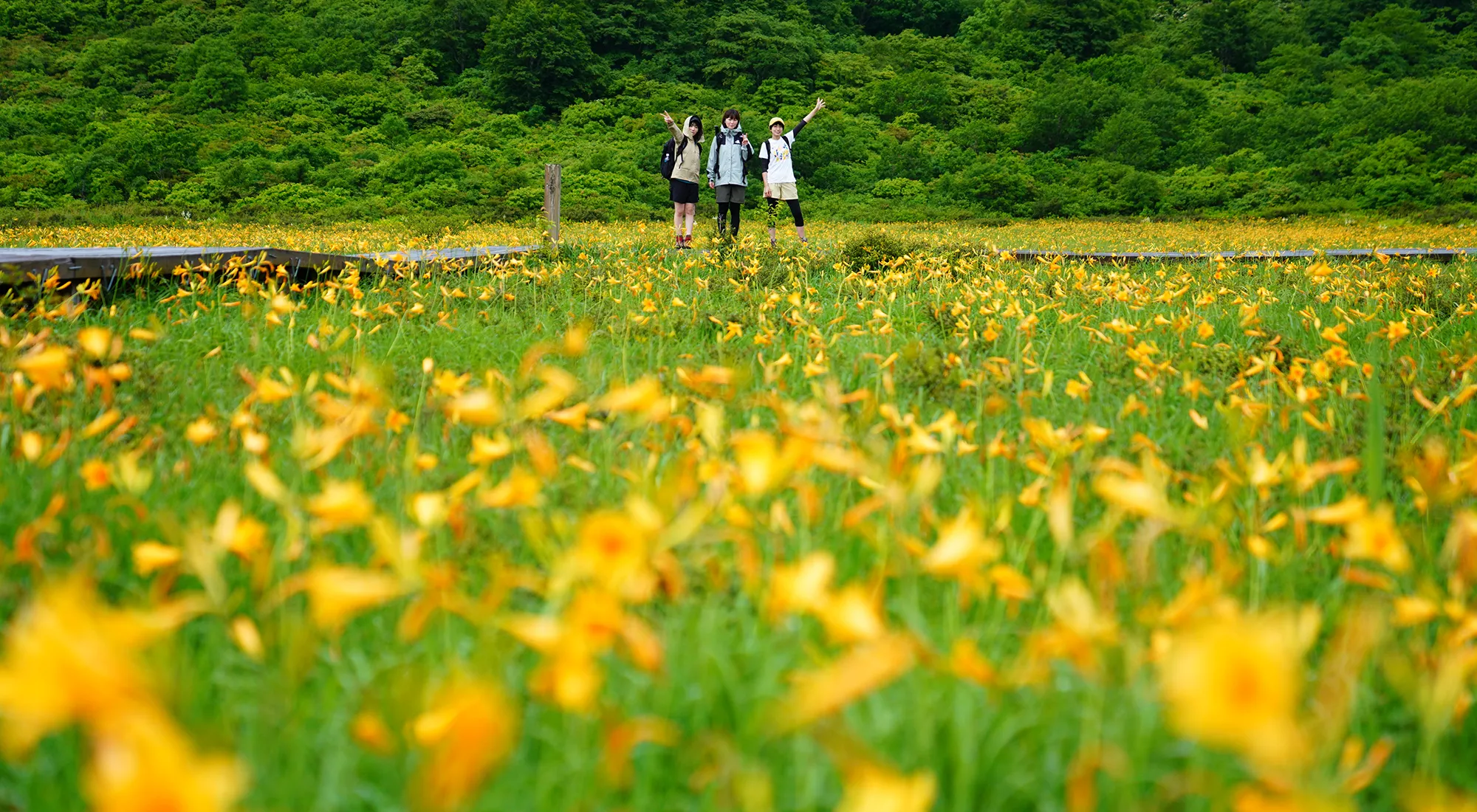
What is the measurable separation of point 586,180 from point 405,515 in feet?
64.5

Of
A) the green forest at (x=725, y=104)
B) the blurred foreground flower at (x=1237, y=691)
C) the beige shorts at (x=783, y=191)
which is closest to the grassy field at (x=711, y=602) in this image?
the blurred foreground flower at (x=1237, y=691)

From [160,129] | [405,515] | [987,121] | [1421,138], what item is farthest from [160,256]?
[987,121]

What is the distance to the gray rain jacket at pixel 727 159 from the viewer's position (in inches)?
360

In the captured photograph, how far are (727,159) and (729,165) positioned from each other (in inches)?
2.4

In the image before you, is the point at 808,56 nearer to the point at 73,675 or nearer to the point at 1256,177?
the point at 1256,177

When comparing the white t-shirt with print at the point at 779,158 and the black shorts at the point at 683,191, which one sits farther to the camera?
the white t-shirt with print at the point at 779,158

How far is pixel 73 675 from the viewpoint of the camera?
428mm

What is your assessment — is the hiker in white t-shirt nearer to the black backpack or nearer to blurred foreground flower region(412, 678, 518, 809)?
A: the black backpack

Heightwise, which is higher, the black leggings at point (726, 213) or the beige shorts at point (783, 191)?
the beige shorts at point (783, 191)

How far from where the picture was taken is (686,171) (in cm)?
923

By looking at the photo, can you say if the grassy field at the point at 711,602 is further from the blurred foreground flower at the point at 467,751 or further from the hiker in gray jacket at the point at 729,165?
the hiker in gray jacket at the point at 729,165

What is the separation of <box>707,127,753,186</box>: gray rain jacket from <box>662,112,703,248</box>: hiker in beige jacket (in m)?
0.16

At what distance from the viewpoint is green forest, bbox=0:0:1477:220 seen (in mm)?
19188

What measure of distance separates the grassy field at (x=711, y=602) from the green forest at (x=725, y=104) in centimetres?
1625
